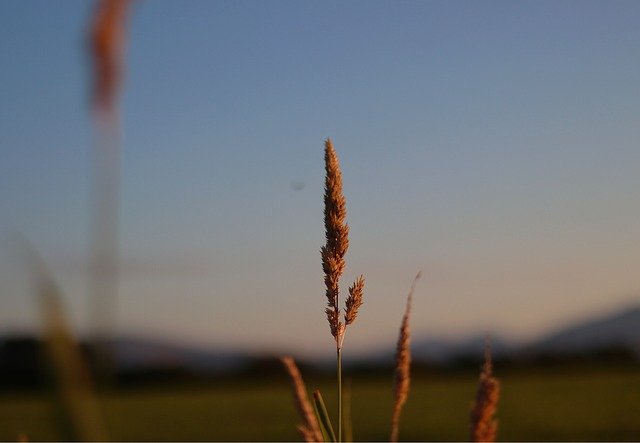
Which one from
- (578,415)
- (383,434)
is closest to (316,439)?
(383,434)

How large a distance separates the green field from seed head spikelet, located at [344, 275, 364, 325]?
8.27m

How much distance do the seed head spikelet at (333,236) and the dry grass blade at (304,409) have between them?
0.49 ft

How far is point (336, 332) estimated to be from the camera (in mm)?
1305

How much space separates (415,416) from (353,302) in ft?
41.7

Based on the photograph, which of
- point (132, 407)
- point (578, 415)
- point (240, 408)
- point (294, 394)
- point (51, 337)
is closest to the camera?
point (51, 337)

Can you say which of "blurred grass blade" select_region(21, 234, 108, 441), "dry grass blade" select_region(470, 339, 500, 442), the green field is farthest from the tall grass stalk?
the green field

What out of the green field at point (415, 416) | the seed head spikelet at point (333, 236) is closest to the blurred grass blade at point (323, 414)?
the seed head spikelet at point (333, 236)

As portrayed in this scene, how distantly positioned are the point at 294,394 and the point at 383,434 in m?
10.5

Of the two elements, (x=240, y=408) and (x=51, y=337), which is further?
(x=240, y=408)

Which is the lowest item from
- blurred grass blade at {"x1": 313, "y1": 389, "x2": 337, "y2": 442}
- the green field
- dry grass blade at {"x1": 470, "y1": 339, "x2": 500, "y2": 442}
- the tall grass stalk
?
the green field

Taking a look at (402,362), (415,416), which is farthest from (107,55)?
(415,416)

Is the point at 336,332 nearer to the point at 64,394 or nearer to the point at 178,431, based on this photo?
the point at 64,394

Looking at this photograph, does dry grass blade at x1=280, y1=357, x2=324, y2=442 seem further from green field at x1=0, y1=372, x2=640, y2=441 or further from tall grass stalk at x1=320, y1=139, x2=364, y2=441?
green field at x1=0, y1=372, x2=640, y2=441

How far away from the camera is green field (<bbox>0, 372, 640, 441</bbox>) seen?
11562 mm
